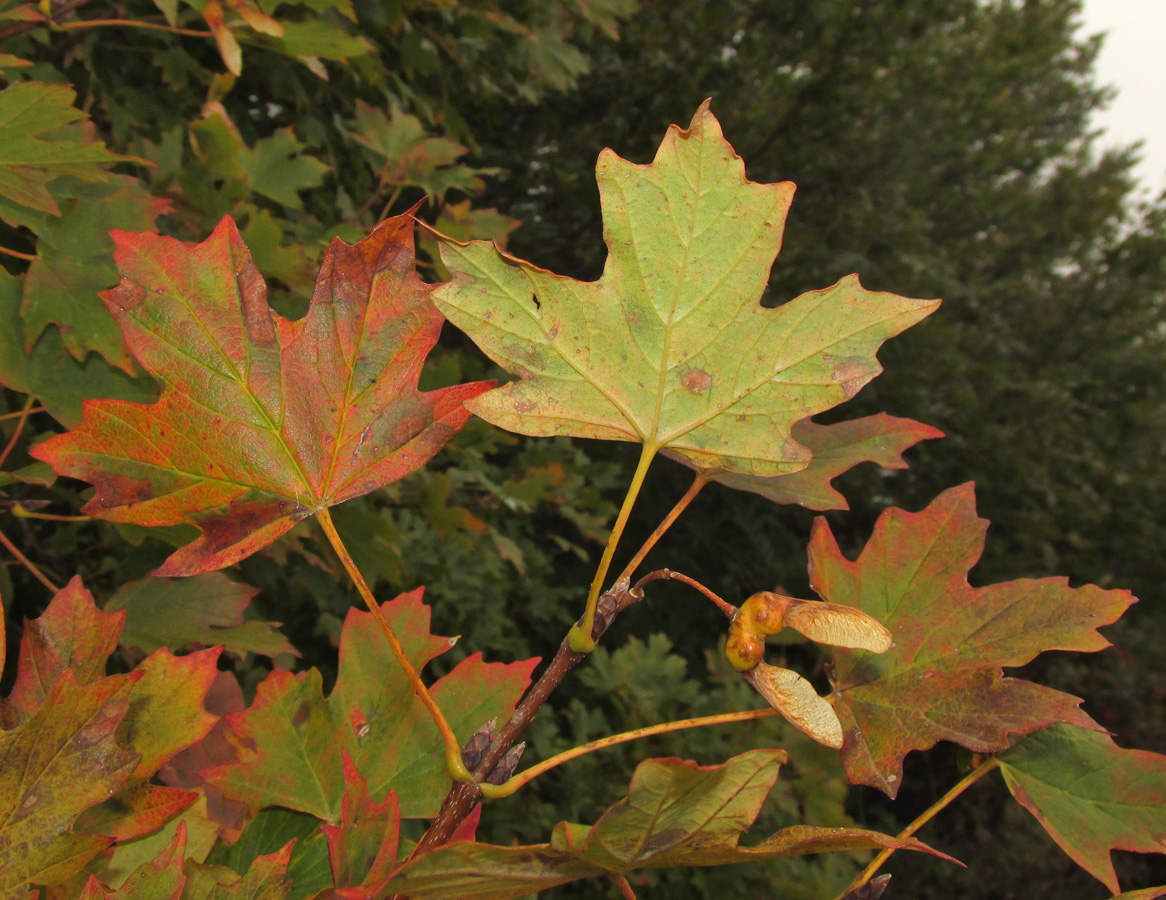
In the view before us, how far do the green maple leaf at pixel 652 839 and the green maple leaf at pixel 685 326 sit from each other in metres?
0.22

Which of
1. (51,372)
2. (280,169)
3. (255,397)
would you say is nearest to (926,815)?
(255,397)

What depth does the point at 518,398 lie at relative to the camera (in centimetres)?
58

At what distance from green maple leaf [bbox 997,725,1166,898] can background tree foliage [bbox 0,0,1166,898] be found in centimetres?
89

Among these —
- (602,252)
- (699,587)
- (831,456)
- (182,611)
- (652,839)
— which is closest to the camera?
(652,839)

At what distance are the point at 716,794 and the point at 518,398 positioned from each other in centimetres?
29

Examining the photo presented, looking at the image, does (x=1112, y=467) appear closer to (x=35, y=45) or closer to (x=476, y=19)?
(x=476, y=19)

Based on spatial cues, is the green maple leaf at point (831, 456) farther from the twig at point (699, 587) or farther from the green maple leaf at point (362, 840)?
the green maple leaf at point (362, 840)

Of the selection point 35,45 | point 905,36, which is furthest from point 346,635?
point 905,36

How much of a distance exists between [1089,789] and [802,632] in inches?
13.0

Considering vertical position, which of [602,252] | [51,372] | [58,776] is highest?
[58,776]

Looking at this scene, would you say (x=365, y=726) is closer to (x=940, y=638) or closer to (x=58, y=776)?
(x=58, y=776)

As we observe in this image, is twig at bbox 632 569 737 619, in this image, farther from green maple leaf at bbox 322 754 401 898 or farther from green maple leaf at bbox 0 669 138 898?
green maple leaf at bbox 0 669 138 898

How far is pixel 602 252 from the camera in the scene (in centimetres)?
472

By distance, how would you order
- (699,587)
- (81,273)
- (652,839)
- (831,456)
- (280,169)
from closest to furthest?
(652,839), (699,587), (831,456), (81,273), (280,169)
